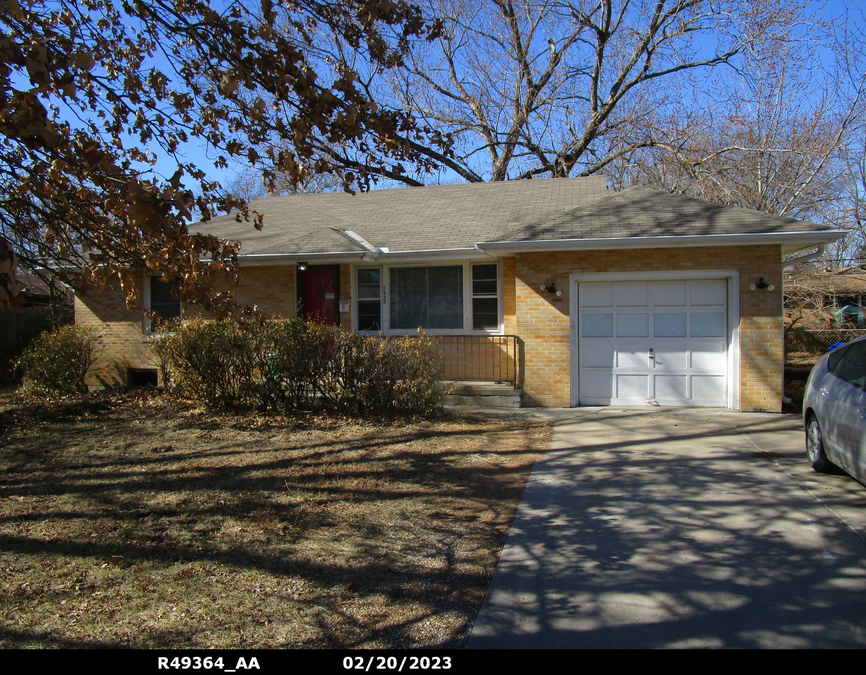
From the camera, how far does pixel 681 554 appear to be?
4.55 meters

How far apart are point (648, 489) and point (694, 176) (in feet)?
47.8

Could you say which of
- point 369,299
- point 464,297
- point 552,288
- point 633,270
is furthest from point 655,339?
point 369,299

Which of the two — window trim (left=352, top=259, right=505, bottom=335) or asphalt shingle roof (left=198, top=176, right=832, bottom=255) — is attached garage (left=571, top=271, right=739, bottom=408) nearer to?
asphalt shingle roof (left=198, top=176, right=832, bottom=255)

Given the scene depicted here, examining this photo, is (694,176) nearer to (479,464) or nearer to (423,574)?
(479,464)

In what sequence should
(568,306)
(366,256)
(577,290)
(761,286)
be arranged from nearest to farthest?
(761,286) < (568,306) < (577,290) < (366,256)

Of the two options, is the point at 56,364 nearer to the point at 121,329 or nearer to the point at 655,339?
the point at 121,329

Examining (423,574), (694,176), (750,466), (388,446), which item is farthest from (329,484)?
(694,176)

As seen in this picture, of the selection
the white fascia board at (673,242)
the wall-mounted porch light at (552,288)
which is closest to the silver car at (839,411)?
the white fascia board at (673,242)

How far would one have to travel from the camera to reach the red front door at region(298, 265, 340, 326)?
12.8 meters

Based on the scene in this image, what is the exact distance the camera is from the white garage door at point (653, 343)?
1043 cm

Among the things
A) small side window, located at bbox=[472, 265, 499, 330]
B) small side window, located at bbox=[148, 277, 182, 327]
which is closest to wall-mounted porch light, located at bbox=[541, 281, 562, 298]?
small side window, located at bbox=[472, 265, 499, 330]

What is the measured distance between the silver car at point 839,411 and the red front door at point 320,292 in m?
8.66

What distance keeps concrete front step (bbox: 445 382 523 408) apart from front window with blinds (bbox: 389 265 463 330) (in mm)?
1685

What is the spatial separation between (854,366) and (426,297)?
789cm
